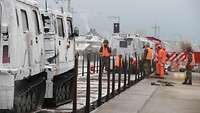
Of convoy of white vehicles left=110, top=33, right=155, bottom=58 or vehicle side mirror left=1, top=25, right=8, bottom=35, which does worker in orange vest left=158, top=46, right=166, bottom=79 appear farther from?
vehicle side mirror left=1, top=25, right=8, bottom=35

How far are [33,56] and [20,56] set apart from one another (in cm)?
110

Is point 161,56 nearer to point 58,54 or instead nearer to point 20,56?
point 58,54

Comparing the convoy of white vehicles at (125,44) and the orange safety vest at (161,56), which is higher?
the convoy of white vehicles at (125,44)

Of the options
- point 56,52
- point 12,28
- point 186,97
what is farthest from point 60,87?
point 186,97

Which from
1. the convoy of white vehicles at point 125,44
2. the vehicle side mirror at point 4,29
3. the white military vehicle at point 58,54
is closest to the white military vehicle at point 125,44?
the convoy of white vehicles at point 125,44

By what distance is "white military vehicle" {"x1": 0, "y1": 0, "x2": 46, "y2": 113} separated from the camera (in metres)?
9.55

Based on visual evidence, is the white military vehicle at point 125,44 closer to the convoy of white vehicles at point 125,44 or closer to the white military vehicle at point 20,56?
the convoy of white vehicles at point 125,44

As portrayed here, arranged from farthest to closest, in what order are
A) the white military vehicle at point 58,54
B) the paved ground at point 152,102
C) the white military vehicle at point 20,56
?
the paved ground at point 152,102, the white military vehicle at point 58,54, the white military vehicle at point 20,56

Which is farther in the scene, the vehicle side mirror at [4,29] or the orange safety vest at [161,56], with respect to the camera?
the orange safety vest at [161,56]

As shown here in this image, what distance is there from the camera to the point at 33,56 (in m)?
11.4

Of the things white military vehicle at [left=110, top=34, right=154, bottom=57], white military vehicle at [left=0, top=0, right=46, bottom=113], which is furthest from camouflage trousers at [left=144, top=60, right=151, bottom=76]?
white military vehicle at [left=0, top=0, right=46, bottom=113]

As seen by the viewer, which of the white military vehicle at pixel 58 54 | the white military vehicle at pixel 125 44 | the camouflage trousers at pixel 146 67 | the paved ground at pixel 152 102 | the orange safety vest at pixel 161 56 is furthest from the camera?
the white military vehicle at pixel 125 44

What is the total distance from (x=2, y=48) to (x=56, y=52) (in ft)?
13.3

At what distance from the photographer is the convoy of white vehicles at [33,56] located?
31.7ft
